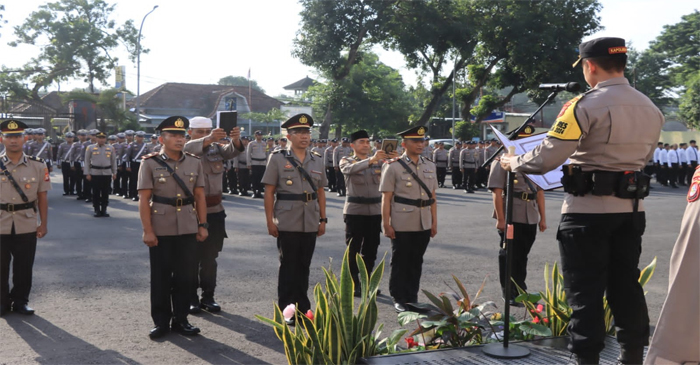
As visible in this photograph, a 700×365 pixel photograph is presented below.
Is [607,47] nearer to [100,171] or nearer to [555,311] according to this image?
[555,311]

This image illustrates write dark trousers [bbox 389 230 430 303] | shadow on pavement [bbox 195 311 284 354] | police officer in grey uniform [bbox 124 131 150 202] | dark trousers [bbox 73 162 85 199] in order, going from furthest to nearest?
dark trousers [bbox 73 162 85 199], police officer in grey uniform [bbox 124 131 150 202], dark trousers [bbox 389 230 430 303], shadow on pavement [bbox 195 311 284 354]

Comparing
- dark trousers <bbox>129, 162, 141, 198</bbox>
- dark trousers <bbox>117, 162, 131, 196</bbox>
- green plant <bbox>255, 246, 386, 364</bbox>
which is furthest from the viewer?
dark trousers <bbox>117, 162, 131, 196</bbox>

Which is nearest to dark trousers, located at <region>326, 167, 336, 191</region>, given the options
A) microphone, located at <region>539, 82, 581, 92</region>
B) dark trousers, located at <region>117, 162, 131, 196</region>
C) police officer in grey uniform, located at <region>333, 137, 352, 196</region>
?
police officer in grey uniform, located at <region>333, 137, 352, 196</region>

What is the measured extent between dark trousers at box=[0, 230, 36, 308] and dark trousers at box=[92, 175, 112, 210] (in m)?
8.80

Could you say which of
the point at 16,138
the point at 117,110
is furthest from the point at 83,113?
the point at 16,138

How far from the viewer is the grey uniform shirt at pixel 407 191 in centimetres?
688

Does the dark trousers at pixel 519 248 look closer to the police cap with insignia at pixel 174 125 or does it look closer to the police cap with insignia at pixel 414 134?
the police cap with insignia at pixel 414 134

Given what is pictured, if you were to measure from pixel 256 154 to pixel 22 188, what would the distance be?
14.1 meters

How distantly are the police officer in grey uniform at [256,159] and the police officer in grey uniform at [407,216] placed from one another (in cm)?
1424

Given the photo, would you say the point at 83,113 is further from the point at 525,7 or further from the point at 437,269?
the point at 437,269

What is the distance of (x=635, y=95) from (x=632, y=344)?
1.55 meters

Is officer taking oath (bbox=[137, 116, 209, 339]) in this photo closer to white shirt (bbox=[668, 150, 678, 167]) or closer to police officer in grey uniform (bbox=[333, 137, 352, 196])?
police officer in grey uniform (bbox=[333, 137, 352, 196])

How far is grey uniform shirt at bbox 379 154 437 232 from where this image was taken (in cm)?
688

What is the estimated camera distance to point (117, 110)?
128 ft
